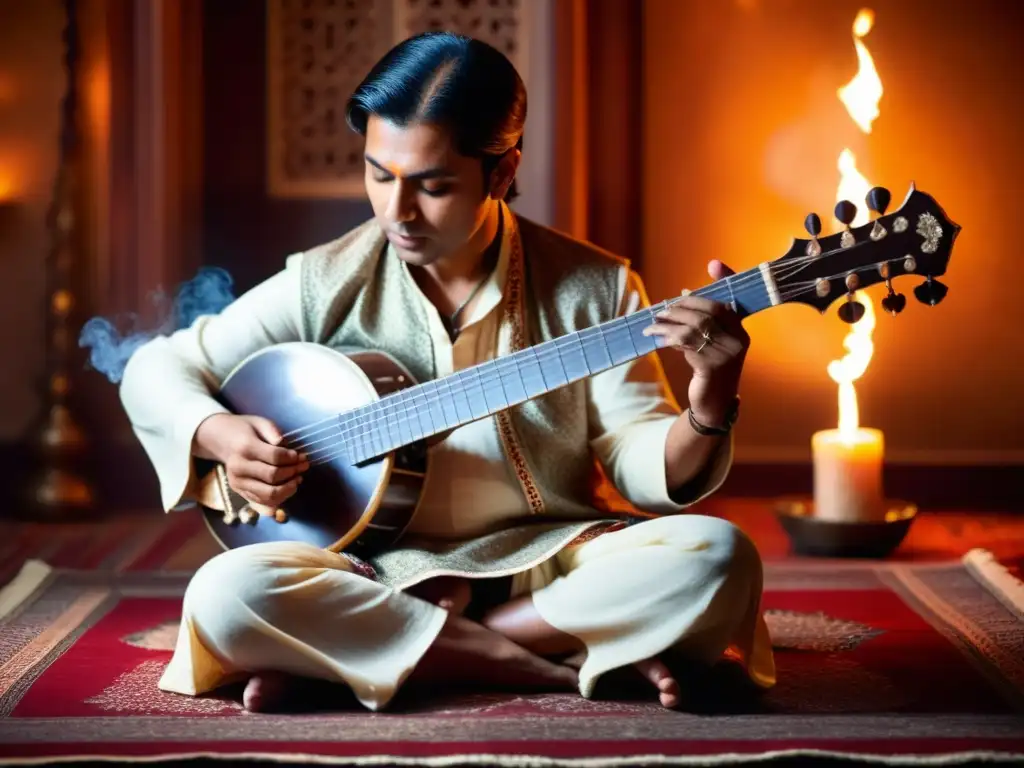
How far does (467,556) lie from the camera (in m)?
2.32

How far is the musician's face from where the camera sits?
2270 mm

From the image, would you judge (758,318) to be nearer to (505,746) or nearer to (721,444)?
(721,444)

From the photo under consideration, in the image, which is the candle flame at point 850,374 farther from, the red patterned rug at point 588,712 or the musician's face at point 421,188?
the musician's face at point 421,188

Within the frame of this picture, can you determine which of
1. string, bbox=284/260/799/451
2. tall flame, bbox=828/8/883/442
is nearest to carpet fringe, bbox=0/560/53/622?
string, bbox=284/260/799/451

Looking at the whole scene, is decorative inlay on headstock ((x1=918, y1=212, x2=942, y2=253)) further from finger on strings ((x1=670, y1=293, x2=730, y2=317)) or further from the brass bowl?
the brass bowl

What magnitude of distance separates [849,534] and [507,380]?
1526 mm

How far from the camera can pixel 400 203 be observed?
2266 millimetres

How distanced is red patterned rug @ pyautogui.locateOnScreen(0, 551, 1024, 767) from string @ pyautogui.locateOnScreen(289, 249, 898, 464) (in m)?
0.44

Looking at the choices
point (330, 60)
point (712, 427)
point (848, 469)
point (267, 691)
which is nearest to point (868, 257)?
point (712, 427)

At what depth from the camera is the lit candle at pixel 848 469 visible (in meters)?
3.46

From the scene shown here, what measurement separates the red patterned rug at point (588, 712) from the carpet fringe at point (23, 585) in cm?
2

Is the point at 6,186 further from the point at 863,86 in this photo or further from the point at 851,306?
the point at 851,306

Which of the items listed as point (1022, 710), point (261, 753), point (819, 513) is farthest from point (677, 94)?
point (261, 753)

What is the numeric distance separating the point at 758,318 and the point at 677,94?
70cm
